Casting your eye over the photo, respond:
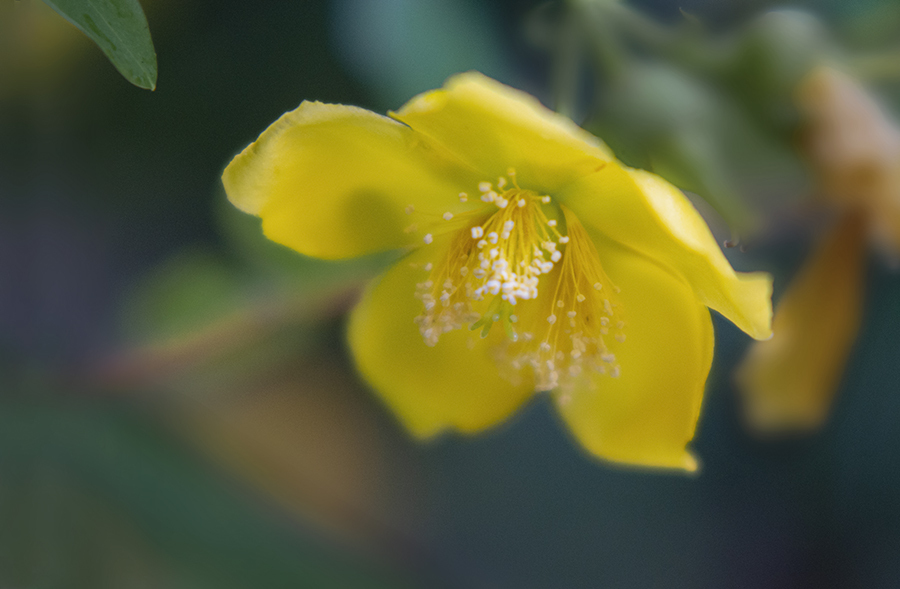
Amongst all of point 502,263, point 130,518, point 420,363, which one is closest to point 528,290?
point 502,263

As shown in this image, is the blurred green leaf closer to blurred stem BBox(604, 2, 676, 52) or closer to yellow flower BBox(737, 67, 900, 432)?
yellow flower BBox(737, 67, 900, 432)

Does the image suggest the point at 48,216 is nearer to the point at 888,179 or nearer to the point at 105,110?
the point at 105,110

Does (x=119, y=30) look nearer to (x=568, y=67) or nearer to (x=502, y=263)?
(x=502, y=263)

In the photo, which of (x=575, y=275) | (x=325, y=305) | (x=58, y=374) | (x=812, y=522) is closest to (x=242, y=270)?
(x=325, y=305)

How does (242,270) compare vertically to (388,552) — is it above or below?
above

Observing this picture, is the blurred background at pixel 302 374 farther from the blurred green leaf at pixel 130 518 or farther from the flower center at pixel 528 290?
the flower center at pixel 528 290

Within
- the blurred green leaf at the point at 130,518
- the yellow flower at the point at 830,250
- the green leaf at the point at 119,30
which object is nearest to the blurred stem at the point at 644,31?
the yellow flower at the point at 830,250

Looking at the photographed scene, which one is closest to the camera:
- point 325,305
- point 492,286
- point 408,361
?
point 492,286

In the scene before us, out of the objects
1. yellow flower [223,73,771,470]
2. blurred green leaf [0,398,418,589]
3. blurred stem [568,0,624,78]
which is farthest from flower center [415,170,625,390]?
blurred green leaf [0,398,418,589]
